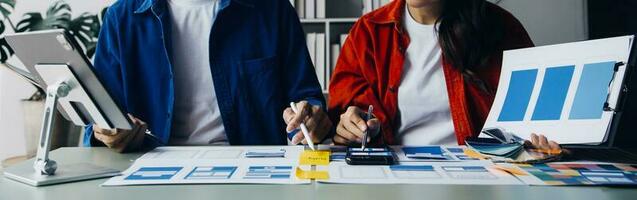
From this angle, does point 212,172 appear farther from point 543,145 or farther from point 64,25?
point 64,25

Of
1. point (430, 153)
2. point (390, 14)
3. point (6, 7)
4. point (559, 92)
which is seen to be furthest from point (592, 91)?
point (6, 7)

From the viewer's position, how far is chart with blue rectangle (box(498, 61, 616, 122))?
91 centimetres

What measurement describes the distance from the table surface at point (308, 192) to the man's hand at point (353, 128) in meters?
0.35

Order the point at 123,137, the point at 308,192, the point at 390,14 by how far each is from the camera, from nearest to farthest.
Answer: the point at 308,192, the point at 123,137, the point at 390,14

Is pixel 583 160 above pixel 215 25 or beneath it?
beneath

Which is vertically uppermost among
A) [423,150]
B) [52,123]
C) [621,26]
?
[621,26]

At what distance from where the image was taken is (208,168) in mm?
852

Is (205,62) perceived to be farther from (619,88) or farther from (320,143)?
(619,88)

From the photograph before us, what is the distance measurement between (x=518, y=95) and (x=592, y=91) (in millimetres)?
153

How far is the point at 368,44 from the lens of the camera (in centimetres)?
145

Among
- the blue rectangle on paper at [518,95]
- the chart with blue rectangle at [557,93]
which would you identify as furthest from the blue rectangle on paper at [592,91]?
the blue rectangle on paper at [518,95]

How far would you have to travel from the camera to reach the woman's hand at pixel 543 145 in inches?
35.9

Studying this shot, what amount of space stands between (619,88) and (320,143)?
1.95ft

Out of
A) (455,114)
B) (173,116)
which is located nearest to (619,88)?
(455,114)
